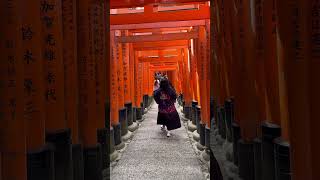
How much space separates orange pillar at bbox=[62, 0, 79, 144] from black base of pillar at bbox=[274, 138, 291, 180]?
4.42 feet

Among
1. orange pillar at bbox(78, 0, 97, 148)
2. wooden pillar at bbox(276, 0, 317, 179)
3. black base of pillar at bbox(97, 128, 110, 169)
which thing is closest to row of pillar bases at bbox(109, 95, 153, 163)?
black base of pillar at bbox(97, 128, 110, 169)

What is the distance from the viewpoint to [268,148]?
1646 mm

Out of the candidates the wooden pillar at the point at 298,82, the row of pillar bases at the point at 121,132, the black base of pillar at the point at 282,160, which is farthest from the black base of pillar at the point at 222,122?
the row of pillar bases at the point at 121,132

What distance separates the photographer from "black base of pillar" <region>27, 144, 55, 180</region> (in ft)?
5.73

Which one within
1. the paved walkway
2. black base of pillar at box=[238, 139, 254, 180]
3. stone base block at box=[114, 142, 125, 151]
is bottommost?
the paved walkway

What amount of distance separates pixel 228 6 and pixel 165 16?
348cm

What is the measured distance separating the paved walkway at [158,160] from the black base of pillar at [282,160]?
3.88 m

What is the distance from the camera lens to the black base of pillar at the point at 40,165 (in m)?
1.75

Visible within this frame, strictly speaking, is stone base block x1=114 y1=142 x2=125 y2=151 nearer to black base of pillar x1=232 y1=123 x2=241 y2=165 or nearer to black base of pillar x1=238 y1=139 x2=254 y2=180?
black base of pillar x1=232 y1=123 x2=241 y2=165

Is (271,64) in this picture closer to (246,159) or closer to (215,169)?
(246,159)

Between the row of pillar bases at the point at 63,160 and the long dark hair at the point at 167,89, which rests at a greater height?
the long dark hair at the point at 167,89

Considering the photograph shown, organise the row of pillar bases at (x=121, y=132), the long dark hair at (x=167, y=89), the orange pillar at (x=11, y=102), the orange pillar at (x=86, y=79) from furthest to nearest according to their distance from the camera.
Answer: the long dark hair at (x=167, y=89) < the row of pillar bases at (x=121, y=132) < the orange pillar at (x=86, y=79) < the orange pillar at (x=11, y=102)

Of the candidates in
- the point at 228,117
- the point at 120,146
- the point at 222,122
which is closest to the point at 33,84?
the point at 228,117

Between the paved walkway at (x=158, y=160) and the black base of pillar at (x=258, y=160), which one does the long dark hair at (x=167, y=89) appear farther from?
the black base of pillar at (x=258, y=160)
